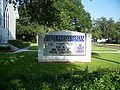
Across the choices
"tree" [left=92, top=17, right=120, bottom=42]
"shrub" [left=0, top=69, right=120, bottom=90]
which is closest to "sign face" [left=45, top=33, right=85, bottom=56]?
"shrub" [left=0, top=69, right=120, bottom=90]

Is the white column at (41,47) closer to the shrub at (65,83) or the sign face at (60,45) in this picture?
the sign face at (60,45)

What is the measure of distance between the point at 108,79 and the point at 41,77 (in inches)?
65.3

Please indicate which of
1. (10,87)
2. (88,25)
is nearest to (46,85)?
(10,87)

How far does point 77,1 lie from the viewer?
210 ft

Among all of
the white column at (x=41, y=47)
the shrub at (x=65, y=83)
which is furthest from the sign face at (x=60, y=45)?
the shrub at (x=65, y=83)

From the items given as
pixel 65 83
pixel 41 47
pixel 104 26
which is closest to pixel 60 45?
pixel 41 47

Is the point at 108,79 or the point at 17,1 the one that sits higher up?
the point at 17,1

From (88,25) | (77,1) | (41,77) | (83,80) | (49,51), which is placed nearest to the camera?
(83,80)

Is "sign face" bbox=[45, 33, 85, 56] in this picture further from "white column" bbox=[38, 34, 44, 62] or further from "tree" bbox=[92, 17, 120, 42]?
"tree" bbox=[92, 17, 120, 42]

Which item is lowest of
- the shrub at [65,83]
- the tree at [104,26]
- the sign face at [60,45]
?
the shrub at [65,83]

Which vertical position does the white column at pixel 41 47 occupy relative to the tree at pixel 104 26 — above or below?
below

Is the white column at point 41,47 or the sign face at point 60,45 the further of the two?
the sign face at point 60,45

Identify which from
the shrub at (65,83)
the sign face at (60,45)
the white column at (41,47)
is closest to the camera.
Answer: the shrub at (65,83)

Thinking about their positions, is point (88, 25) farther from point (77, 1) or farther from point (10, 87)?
point (10, 87)
